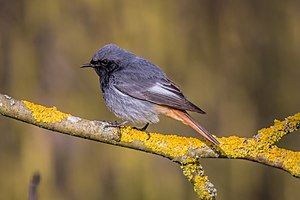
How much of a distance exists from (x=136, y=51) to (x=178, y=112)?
6.48 ft

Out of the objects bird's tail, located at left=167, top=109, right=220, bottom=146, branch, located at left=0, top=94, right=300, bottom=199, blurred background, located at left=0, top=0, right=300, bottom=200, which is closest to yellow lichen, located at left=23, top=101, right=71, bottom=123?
branch, located at left=0, top=94, right=300, bottom=199

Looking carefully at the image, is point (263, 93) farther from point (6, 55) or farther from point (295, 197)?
point (6, 55)

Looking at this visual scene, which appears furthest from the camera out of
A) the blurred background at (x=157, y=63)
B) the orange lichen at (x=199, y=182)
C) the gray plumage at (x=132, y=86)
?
the blurred background at (x=157, y=63)

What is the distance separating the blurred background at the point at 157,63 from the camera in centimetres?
645

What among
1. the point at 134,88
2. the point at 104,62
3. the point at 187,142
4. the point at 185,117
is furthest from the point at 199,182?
the point at 104,62

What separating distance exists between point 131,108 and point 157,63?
1679 mm

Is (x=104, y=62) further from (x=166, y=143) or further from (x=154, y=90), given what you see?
(x=166, y=143)

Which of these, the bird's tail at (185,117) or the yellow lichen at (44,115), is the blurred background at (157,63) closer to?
the bird's tail at (185,117)

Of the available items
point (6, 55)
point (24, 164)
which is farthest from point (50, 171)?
point (6, 55)

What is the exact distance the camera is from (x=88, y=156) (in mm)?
6613

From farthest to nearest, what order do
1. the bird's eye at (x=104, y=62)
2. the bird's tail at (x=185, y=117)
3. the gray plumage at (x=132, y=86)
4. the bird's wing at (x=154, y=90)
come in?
the bird's eye at (x=104, y=62) → the gray plumage at (x=132, y=86) → the bird's wing at (x=154, y=90) → the bird's tail at (x=185, y=117)

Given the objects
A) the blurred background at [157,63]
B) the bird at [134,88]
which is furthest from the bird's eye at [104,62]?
the blurred background at [157,63]

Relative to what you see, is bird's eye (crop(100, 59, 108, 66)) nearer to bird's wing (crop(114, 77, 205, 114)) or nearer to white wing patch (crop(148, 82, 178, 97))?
bird's wing (crop(114, 77, 205, 114))

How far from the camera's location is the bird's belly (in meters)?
5.00
